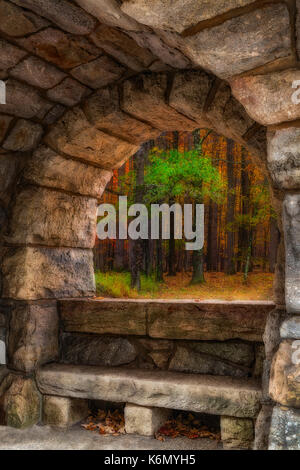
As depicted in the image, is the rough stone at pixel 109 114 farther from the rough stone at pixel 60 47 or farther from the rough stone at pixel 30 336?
the rough stone at pixel 30 336

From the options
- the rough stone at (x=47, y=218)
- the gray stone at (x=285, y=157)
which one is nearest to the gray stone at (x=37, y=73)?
the rough stone at (x=47, y=218)

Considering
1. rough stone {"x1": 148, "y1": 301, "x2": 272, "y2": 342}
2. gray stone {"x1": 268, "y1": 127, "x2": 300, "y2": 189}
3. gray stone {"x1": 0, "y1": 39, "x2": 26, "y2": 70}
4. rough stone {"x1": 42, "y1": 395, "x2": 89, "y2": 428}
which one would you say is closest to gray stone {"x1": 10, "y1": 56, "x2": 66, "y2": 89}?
gray stone {"x1": 0, "y1": 39, "x2": 26, "y2": 70}

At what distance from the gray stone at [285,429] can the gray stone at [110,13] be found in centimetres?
180

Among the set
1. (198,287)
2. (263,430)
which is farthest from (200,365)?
(198,287)

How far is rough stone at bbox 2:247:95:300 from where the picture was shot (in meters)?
3.18

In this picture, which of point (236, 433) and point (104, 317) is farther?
point (104, 317)

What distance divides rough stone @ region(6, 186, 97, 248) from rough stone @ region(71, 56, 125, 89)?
0.92 metres

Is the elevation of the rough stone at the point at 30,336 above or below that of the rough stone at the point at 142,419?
above

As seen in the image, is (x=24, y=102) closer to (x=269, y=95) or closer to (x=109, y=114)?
(x=109, y=114)

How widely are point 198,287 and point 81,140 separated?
6.92m

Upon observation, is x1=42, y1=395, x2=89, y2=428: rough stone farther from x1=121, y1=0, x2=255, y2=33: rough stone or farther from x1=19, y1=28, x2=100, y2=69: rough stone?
x1=121, y1=0, x2=255, y2=33: rough stone

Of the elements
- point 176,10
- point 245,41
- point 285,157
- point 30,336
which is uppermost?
point 176,10

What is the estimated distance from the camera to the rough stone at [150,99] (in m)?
2.71

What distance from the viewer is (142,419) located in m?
2.79
